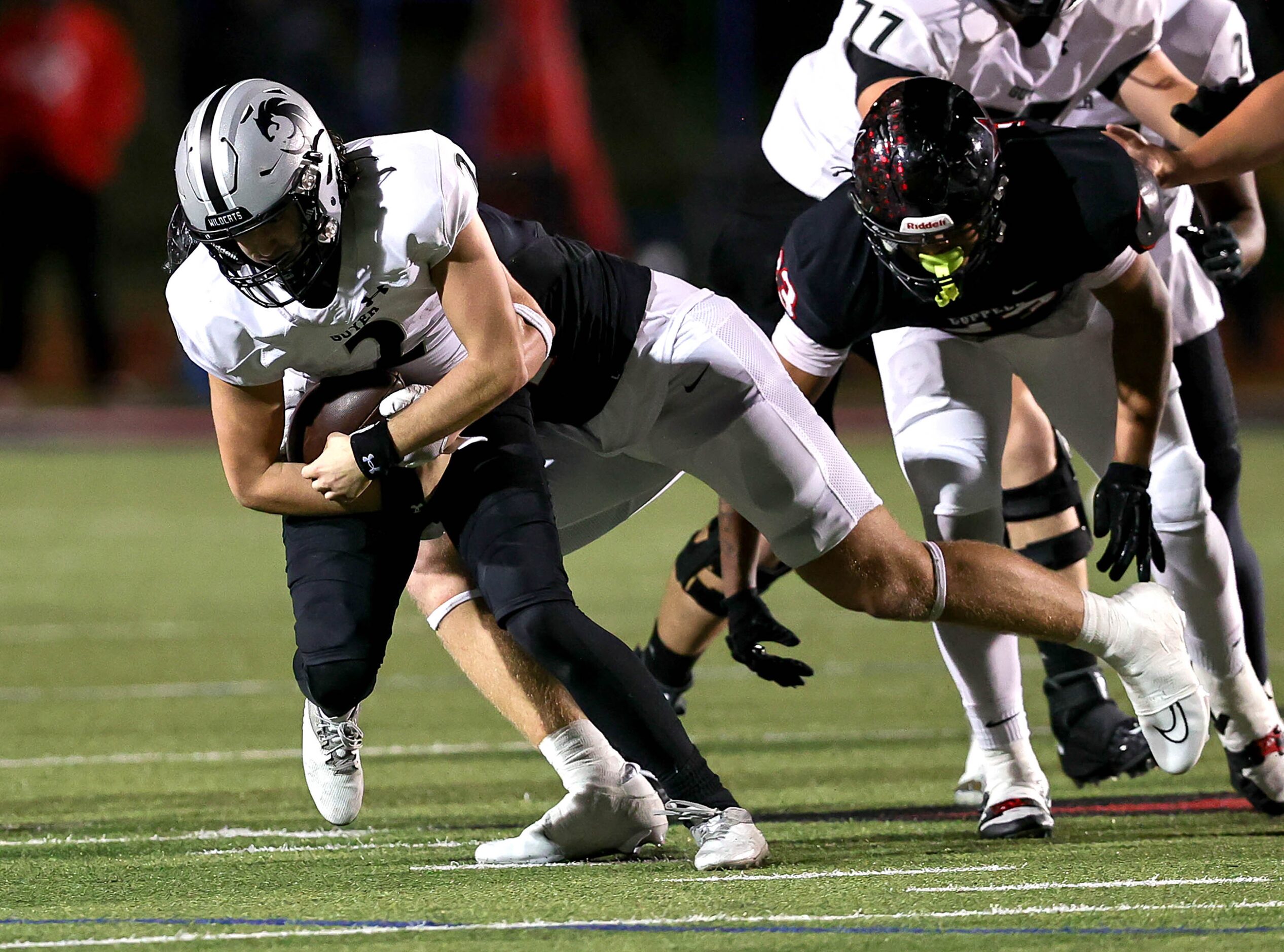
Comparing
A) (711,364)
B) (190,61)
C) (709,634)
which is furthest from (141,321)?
(711,364)

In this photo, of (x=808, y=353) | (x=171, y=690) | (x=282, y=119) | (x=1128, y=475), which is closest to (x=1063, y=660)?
(x=1128, y=475)

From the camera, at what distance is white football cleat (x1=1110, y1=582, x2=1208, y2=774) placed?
174 inches

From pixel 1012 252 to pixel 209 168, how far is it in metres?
1.61

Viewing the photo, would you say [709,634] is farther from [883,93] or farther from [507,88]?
[507,88]

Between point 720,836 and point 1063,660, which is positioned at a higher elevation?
point 720,836

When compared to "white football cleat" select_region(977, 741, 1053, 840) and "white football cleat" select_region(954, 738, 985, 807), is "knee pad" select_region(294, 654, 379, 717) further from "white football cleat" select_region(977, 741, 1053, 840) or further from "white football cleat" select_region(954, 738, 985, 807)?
"white football cleat" select_region(954, 738, 985, 807)

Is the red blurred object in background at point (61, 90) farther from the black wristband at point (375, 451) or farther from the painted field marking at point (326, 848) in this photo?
the black wristband at point (375, 451)

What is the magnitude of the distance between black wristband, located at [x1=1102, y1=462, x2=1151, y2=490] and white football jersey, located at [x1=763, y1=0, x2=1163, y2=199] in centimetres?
100

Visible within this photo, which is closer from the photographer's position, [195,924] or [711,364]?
[195,924]

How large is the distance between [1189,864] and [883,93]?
1626 millimetres

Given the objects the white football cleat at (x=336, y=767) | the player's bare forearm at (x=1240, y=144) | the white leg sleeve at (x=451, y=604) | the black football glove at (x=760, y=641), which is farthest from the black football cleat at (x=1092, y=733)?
the white football cleat at (x=336, y=767)

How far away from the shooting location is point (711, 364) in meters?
4.25

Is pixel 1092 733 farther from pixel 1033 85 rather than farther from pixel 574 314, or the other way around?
pixel 574 314

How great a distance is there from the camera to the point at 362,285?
3.90m
